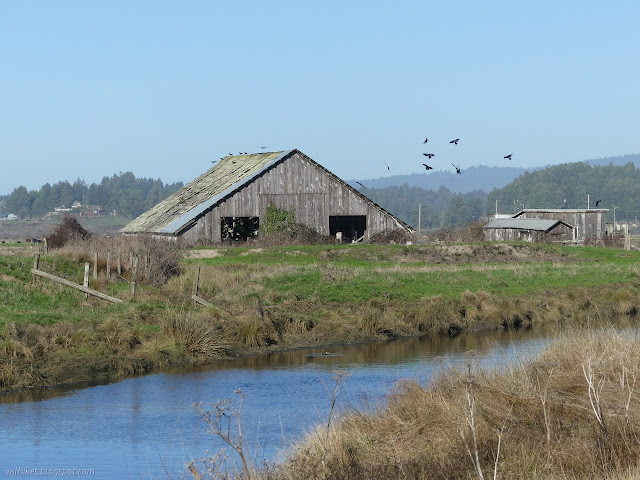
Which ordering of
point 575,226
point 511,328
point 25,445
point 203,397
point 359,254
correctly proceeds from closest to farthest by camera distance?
point 25,445, point 203,397, point 511,328, point 359,254, point 575,226

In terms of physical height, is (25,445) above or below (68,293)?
below

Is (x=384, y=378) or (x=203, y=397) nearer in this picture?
(x=203, y=397)

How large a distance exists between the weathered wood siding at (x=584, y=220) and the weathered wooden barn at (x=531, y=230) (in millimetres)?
3547

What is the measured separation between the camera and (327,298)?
37.1m

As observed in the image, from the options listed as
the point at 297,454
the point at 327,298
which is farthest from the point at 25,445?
the point at 327,298

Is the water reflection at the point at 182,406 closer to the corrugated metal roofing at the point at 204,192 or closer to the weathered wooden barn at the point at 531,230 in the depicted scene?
the corrugated metal roofing at the point at 204,192

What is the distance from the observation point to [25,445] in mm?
18234

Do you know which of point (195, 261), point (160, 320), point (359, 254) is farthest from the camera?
point (359, 254)

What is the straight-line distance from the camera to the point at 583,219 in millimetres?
84562

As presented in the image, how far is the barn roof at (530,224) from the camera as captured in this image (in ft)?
252

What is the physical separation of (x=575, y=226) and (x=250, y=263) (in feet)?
147

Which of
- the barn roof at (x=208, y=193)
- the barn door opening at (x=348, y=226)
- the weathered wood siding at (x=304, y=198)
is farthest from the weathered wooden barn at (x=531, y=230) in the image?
the barn roof at (x=208, y=193)

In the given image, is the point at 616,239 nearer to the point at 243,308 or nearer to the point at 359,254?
the point at 359,254

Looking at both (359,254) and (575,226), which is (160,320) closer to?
(359,254)
